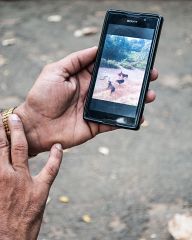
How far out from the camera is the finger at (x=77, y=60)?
6.55ft

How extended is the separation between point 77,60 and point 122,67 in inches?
7.9

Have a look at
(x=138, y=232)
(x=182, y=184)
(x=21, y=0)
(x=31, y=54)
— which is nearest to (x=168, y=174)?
(x=182, y=184)

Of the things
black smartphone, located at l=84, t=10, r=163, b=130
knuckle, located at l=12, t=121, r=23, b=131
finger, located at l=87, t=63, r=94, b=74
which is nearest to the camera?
knuckle, located at l=12, t=121, r=23, b=131

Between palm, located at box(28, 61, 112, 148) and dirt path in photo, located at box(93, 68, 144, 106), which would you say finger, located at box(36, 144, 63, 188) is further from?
dirt path in photo, located at box(93, 68, 144, 106)

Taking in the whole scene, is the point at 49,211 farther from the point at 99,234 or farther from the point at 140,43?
the point at 140,43

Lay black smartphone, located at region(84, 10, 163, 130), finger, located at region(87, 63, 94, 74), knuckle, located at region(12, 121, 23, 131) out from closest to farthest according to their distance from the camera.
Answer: knuckle, located at region(12, 121, 23, 131) < black smartphone, located at region(84, 10, 163, 130) < finger, located at region(87, 63, 94, 74)

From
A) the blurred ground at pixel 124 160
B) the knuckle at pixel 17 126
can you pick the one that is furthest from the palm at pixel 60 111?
the blurred ground at pixel 124 160

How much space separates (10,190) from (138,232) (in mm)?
1105

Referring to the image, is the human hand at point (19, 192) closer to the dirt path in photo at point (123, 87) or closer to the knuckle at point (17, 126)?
the knuckle at point (17, 126)

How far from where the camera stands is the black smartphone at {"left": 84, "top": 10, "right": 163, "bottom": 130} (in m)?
1.90

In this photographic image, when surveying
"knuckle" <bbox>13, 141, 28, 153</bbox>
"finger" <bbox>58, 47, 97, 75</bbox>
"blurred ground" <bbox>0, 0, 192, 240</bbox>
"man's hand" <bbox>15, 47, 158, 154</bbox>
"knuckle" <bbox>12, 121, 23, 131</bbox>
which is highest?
"finger" <bbox>58, 47, 97, 75</bbox>

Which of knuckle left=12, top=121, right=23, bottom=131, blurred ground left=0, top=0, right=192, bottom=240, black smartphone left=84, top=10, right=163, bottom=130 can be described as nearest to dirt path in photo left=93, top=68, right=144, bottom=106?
black smartphone left=84, top=10, right=163, bottom=130

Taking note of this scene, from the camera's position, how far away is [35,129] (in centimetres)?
198

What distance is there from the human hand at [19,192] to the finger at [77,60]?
18.9 inches
